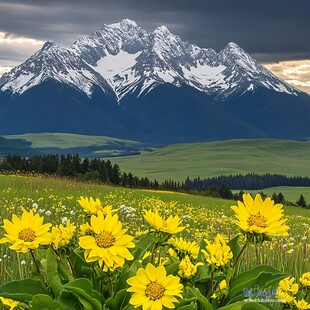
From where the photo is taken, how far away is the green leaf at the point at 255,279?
391cm

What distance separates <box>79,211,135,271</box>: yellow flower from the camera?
124 inches

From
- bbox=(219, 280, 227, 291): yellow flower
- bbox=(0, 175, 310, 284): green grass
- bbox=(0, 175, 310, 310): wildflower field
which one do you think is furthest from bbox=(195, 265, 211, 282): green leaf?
bbox=(0, 175, 310, 284): green grass

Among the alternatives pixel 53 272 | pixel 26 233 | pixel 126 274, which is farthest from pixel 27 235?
pixel 126 274

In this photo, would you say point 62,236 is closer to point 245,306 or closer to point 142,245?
point 142,245

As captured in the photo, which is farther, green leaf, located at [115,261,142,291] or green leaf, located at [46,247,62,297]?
green leaf, located at [115,261,142,291]

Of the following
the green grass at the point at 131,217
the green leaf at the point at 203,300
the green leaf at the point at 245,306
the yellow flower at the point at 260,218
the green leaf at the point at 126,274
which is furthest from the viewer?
the green grass at the point at 131,217

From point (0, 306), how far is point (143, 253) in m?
1.99

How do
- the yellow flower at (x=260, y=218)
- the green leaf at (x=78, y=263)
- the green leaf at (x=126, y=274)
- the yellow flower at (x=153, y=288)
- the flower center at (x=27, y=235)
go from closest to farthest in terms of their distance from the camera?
the yellow flower at (x=153, y=288), the yellow flower at (x=260, y=218), the flower center at (x=27, y=235), the green leaf at (x=126, y=274), the green leaf at (x=78, y=263)

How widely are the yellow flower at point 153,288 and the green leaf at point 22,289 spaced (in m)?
1.09

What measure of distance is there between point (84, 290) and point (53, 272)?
299mm

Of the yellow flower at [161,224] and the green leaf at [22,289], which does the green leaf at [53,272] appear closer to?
the green leaf at [22,289]

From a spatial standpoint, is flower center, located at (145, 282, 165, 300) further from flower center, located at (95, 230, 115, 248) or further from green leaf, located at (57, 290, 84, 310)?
green leaf, located at (57, 290, 84, 310)

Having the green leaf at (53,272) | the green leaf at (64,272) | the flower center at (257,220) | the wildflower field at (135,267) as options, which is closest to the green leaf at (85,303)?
the wildflower field at (135,267)

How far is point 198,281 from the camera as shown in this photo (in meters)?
4.28
